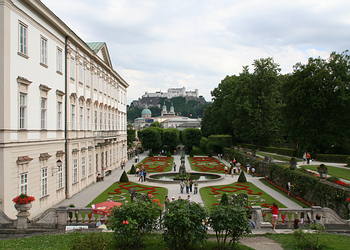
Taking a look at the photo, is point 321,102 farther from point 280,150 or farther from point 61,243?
point 61,243

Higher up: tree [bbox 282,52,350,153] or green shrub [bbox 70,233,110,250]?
tree [bbox 282,52,350,153]

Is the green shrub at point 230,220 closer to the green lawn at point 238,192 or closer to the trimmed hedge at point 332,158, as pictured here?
the green lawn at point 238,192

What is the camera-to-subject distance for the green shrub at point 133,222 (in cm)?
1209

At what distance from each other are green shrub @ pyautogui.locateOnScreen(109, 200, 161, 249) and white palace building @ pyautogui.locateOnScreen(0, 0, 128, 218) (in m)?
7.76

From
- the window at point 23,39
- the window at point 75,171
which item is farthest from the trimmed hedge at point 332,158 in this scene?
the window at point 23,39

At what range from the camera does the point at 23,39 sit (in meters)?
19.4

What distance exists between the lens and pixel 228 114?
64.8 meters

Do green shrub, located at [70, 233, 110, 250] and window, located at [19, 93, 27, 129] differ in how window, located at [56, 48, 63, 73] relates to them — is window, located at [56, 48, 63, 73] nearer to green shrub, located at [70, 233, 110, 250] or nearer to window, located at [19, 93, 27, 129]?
window, located at [19, 93, 27, 129]

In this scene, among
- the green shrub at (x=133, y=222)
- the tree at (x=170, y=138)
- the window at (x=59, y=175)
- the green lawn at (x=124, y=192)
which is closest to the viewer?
the green shrub at (x=133, y=222)

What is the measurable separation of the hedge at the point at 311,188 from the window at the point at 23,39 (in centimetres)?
1998

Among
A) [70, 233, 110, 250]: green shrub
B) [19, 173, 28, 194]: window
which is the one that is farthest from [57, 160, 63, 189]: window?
[70, 233, 110, 250]: green shrub

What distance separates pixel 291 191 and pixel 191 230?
20.6 m

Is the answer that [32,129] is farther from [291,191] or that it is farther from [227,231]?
[291,191]

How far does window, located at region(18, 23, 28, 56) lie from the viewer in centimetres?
1897
